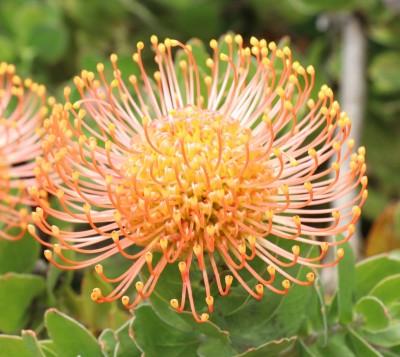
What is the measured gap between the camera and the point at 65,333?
100cm

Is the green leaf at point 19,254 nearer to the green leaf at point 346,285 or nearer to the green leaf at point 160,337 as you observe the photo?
the green leaf at point 160,337

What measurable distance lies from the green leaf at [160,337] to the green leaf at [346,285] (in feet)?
0.66

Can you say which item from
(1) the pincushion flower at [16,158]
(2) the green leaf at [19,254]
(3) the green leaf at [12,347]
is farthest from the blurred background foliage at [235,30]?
(3) the green leaf at [12,347]

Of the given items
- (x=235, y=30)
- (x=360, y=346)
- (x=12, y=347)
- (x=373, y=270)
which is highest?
(x=235, y=30)

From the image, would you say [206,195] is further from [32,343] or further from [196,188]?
[32,343]

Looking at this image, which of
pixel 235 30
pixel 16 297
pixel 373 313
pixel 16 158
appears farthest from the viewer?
pixel 235 30

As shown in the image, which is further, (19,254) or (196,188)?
(19,254)

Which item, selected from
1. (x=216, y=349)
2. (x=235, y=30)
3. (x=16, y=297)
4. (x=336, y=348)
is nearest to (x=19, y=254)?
(x=16, y=297)

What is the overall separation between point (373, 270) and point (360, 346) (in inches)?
5.6

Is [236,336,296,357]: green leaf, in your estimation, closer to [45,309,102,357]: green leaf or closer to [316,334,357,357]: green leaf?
[316,334,357,357]: green leaf

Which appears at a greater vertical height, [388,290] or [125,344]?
[388,290]

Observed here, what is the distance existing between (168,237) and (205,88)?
34cm

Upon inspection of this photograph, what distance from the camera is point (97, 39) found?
1896 millimetres

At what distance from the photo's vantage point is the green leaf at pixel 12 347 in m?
0.99
